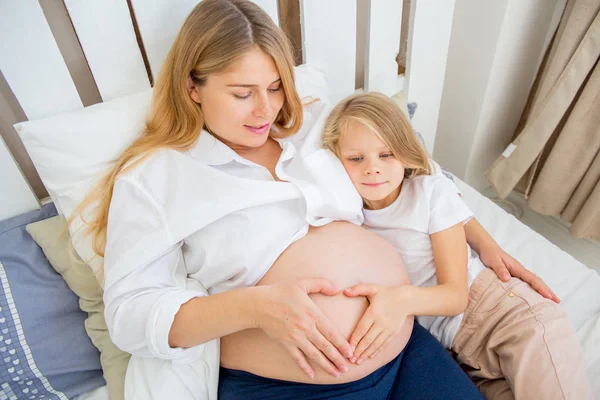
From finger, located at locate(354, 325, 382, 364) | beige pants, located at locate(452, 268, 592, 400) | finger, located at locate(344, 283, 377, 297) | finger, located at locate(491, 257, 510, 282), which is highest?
finger, located at locate(344, 283, 377, 297)

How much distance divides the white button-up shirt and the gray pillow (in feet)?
0.46

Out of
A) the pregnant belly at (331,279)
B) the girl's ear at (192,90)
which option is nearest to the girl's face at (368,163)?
the pregnant belly at (331,279)

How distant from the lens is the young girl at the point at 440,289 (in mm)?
834

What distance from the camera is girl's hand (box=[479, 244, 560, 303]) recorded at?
989 mm

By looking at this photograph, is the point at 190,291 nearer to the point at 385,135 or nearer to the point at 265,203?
the point at 265,203

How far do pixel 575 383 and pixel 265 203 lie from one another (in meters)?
0.72

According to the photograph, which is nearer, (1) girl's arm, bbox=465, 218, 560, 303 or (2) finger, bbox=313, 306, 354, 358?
(2) finger, bbox=313, 306, 354, 358

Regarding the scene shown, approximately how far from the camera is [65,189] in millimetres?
902

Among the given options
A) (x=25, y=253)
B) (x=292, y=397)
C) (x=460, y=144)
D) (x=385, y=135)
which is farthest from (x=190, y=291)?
(x=460, y=144)

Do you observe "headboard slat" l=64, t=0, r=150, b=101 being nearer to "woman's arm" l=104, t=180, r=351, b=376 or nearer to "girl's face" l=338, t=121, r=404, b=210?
"woman's arm" l=104, t=180, r=351, b=376

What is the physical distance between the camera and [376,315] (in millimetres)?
809

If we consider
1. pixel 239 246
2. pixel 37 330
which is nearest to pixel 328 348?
pixel 239 246

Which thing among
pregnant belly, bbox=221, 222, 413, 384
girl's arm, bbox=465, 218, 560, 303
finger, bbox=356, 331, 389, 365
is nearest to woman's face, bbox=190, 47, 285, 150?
pregnant belly, bbox=221, 222, 413, 384

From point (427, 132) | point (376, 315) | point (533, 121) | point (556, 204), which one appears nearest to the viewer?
point (376, 315)
